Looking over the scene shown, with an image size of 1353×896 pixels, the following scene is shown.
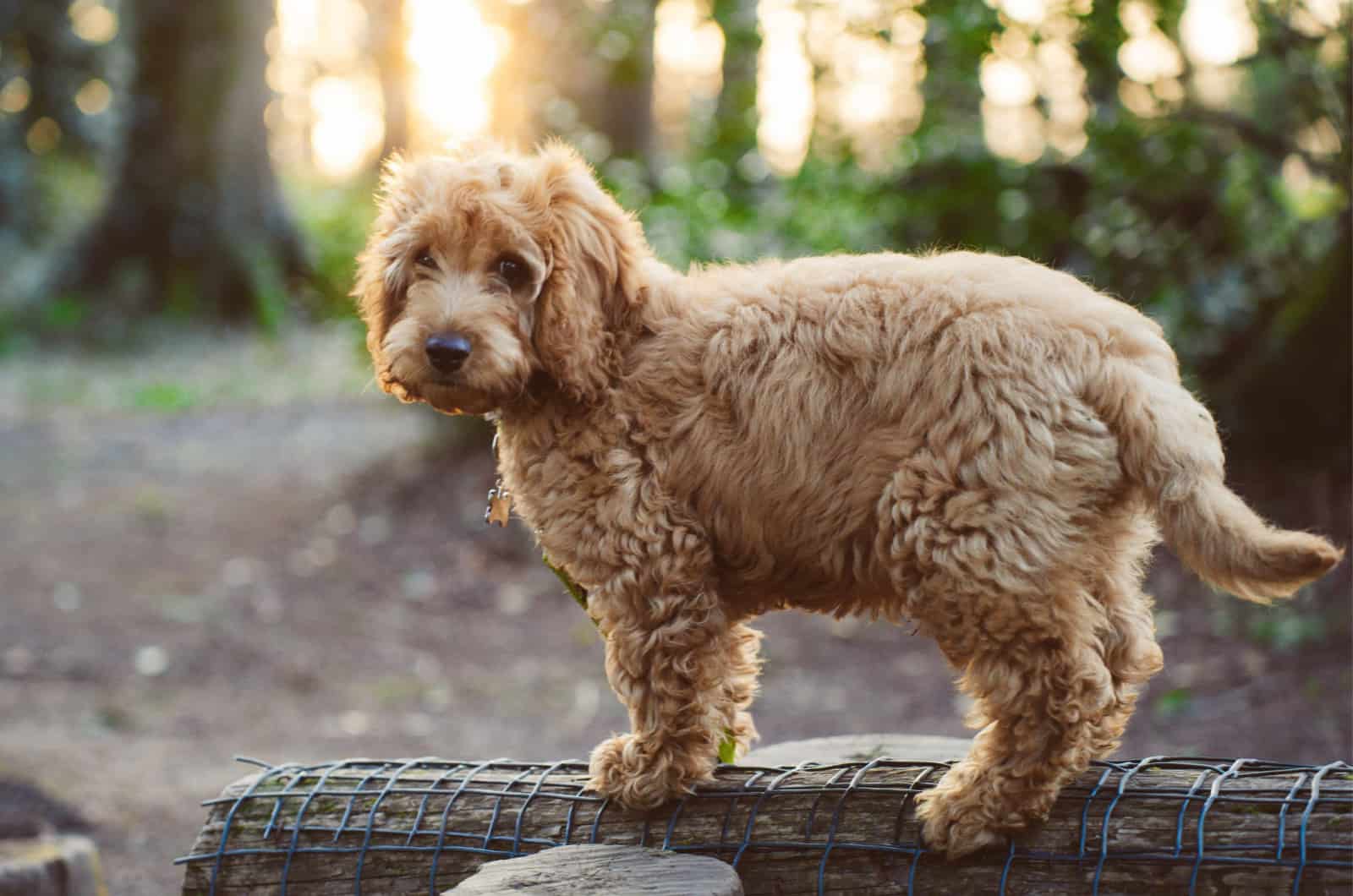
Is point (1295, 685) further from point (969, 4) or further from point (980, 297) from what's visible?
point (980, 297)

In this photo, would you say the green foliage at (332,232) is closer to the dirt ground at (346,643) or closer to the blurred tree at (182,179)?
the blurred tree at (182,179)

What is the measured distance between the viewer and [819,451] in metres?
3.75

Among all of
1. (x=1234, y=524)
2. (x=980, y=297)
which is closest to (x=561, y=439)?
(x=980, y=297)

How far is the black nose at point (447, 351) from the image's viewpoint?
3770 mm

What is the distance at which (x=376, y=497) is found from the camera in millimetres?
12594

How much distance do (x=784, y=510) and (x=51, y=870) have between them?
137 inches

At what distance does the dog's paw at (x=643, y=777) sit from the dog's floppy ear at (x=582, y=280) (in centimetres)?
114

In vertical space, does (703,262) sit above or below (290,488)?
above

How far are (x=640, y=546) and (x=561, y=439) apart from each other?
0.44 metres

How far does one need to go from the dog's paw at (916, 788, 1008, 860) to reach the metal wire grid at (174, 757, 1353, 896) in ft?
0.23

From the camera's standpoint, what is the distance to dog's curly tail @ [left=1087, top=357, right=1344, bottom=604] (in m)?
3.19

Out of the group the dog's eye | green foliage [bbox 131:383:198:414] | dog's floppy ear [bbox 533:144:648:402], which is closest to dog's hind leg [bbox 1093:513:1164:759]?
dog's floppy ear [bbox 533:144:648:402]

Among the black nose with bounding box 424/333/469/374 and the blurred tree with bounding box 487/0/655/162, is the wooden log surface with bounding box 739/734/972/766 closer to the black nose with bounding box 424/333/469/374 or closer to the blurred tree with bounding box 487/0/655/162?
the black nose with bounding box 424/333/469/374

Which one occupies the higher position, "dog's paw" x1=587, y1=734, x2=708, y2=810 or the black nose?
the black nose
